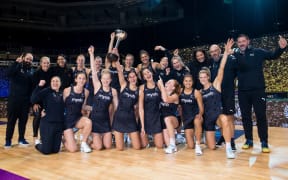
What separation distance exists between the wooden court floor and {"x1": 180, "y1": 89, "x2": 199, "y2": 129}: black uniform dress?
0.36 metres

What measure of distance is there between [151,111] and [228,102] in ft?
3.46

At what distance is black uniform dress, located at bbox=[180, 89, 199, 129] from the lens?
4.07 metres

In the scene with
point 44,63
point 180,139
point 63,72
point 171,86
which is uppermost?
point 44,63

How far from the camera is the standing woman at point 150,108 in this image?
13.4ft

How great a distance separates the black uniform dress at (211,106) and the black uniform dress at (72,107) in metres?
1.69

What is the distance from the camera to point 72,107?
4059mm

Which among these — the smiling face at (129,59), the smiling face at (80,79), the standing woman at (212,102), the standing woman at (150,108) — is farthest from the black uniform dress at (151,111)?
the smiling face at (80,79)

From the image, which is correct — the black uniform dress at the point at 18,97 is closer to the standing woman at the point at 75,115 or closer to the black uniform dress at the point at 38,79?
the black uniform dress at the point at 38,79

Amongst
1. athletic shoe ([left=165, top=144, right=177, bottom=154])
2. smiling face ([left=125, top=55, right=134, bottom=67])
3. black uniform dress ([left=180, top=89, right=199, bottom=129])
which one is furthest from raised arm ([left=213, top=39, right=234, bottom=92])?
smiling face ([left=125, top=55, right=134, bottom=67])

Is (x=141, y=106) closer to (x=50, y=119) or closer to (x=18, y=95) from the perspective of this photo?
(x=50, y=119)

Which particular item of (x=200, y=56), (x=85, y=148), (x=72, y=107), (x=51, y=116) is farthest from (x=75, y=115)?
(x=200, y=56)

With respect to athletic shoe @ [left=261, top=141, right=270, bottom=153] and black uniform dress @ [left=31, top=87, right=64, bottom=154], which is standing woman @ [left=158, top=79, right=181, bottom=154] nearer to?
athletic shoe @ [left=261, top=141, right=270, bottom=153]

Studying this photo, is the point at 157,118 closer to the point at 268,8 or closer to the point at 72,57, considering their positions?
the point at 268,8

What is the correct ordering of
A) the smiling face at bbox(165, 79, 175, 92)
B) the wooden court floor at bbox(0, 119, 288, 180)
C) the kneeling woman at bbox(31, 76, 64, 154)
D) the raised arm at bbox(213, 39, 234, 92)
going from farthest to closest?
the smiling face at bbox(165, 79, 175, 92) → the kneeling woman at bbox(31, 76, 64, 154) → the raised arm at bbox(213, 39, 234, 92) → the wooden court floor at bbox(0, 119, 288, 180)
